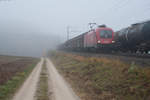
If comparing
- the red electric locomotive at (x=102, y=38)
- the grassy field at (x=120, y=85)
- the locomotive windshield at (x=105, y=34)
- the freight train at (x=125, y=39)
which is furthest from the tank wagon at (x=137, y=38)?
the grassy field at (x=120, y=85)

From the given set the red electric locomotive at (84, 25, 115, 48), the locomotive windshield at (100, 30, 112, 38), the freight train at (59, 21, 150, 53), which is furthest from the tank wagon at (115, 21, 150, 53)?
the locomotive windshield at (100, 30, 112, 38)

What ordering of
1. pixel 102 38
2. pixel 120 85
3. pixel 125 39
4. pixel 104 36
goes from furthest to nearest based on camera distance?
pixel 104 36, pixel 102 38, pixel 125 39, pixel 120 85

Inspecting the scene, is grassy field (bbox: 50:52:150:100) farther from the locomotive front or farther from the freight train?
the locomotive front

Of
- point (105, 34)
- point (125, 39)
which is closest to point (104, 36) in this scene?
point (105, 34)

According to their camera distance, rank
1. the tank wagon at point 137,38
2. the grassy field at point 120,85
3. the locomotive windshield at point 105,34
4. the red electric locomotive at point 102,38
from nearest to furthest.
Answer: the grassy field at point 120,85 < the tank wagon at point 137,38 < the red electric locomotive at point 102,38 < the locomotive windshield at point 105,34

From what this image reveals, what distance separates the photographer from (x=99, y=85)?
1039cm

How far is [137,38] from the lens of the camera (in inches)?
623

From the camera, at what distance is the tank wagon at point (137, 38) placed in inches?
577

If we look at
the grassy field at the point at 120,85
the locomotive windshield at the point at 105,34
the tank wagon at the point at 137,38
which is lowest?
the grassy field at the point at 120,85

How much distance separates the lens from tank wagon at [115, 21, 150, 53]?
1466cm

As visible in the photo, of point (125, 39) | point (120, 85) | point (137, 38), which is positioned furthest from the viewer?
point (125, 39)

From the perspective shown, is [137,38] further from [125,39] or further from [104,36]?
[104,36]

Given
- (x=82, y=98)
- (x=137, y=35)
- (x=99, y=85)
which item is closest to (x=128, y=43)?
(x=137, y=35)

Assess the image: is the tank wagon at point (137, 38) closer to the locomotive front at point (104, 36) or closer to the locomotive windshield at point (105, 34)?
the locomotive front at point (104, 36)
